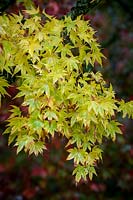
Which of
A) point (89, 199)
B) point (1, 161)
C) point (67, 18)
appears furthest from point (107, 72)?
point (67, 18)

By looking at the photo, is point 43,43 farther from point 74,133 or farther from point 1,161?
point 1,161

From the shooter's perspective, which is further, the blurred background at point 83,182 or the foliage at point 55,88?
the blurred background at point 83,182

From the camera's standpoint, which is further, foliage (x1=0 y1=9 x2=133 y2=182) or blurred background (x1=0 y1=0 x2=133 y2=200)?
Result: blurred background (x1=0 y1=0 x2=133 y2=200)

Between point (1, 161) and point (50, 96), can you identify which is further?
point (1, 161)

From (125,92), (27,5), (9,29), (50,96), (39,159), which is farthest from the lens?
(39,159)

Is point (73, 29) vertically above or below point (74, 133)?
above

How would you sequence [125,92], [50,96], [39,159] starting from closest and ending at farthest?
[50,96]
[125,92]
[39,159]

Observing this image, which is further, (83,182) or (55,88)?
(83,182)

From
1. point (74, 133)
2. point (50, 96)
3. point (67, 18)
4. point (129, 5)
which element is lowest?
point (74, 133)
